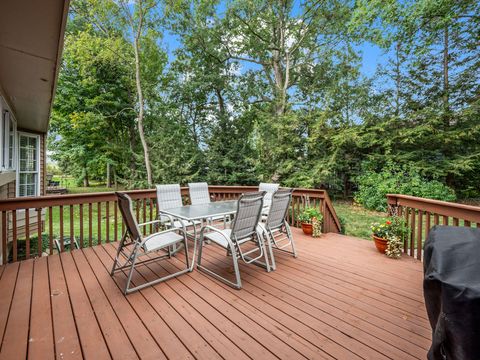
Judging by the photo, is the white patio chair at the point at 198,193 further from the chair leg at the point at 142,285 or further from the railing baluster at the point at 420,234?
the railing baluster at the point at 420,234

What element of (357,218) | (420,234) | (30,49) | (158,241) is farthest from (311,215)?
(30,49)

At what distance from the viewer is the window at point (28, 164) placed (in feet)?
22.3

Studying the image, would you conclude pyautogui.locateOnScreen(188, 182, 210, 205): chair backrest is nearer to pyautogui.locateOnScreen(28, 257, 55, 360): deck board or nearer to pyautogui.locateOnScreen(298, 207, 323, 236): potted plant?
pyautogui.locateOnScreen(298, 207, 323, 236): potted plant

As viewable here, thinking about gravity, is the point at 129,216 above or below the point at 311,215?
above

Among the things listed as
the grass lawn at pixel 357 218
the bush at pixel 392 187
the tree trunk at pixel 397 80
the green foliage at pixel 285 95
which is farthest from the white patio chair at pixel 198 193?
the tree trunk at pixel 397 80

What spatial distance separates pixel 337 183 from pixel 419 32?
6.20 m

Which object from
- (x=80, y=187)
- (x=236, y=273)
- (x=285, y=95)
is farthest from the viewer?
(x=80, y=187)

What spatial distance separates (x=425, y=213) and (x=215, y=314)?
3378 mm

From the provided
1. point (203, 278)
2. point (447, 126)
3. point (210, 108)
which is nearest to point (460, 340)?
point (203, 278)

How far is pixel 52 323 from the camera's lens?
202 centimetres

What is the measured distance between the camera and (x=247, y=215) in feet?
9.71

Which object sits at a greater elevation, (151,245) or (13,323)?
(151,245)

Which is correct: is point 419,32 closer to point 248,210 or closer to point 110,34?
point 248,210

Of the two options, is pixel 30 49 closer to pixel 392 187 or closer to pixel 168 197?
pixel 168 197
